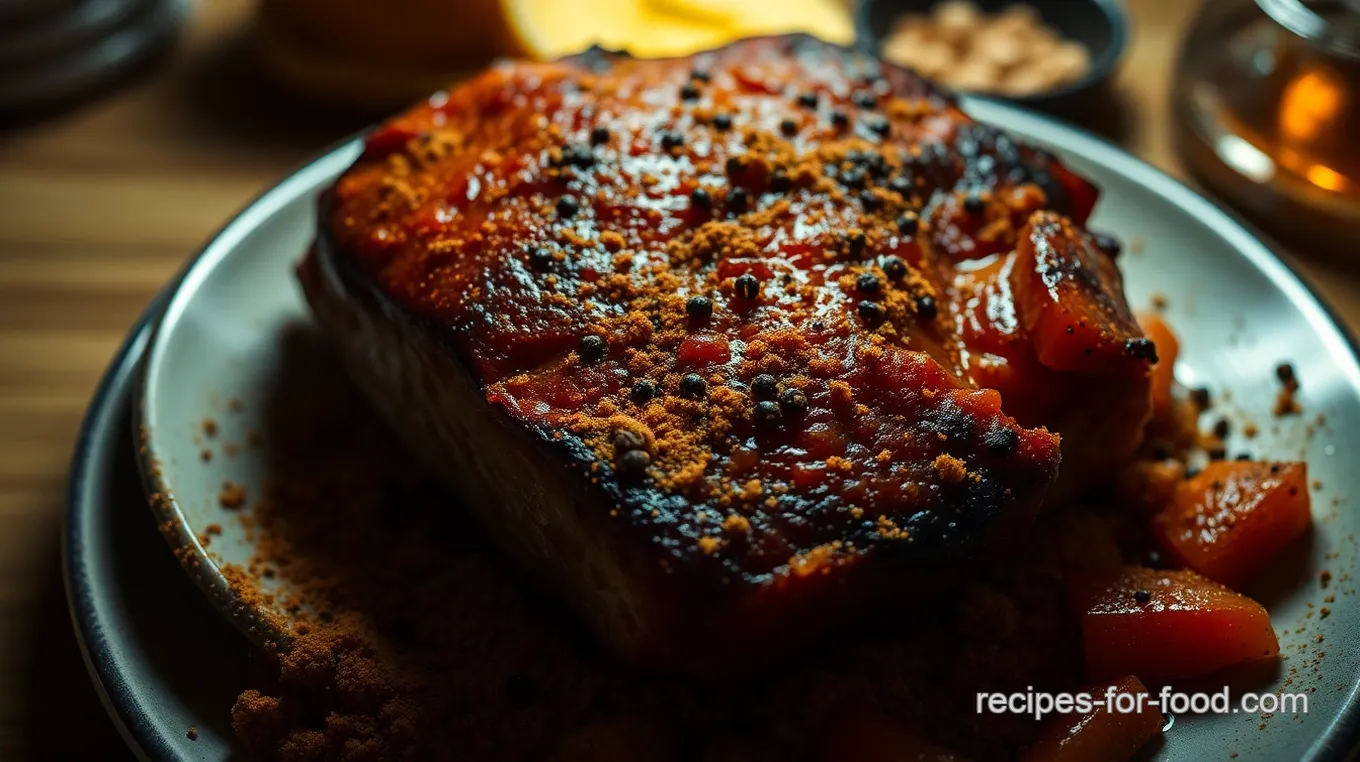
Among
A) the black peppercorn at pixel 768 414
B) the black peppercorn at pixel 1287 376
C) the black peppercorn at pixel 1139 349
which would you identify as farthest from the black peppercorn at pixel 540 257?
the black peppercorn at pixel 1287 376

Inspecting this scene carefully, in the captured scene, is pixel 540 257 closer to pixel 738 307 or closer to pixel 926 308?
pixel 738 307

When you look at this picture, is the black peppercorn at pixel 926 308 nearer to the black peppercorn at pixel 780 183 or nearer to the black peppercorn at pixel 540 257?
the black peppercorn at pixel 780 183

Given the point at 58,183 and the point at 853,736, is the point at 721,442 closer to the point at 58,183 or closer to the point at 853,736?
the point at 853,736

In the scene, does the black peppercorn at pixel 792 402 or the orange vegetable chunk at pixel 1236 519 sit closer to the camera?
the black peppercorn at pixel 792 402

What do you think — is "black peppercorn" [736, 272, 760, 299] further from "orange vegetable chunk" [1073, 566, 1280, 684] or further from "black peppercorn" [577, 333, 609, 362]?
"orange vegetable chunk" [1073, 566, 1280, 684]

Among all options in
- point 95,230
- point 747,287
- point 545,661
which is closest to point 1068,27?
point 747,287

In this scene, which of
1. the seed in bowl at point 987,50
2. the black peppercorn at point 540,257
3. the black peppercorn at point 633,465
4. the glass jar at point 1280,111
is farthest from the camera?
the seed in bowl at point 987,50

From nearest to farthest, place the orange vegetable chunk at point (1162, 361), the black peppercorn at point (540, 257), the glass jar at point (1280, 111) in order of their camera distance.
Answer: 1. the black peppercorn at point (540, 257)
2. the orange vegetable chunk at point (1162, 361)
3. the glass jar at point (1280, 111)
